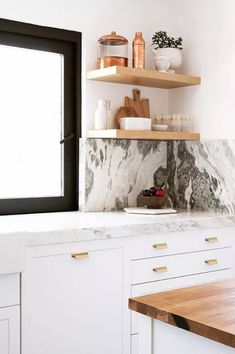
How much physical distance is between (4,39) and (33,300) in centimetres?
158

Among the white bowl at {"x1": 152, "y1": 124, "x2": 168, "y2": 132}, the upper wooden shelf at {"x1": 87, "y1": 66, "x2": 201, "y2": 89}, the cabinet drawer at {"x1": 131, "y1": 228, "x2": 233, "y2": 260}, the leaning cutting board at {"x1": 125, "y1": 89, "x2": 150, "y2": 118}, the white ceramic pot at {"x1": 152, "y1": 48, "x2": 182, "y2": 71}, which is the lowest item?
the cabinet drawer at {"x1": 131, "y1": 228, "x2": 233, "y2": 260}

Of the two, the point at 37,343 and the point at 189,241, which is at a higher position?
the point at 189,241

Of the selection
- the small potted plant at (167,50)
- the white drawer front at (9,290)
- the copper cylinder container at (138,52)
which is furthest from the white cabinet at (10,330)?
the small potted plant at (167,50)

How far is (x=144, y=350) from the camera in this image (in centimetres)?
140

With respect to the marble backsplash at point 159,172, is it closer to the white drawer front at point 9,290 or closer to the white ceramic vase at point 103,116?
the white ceramic vase at point 103,116

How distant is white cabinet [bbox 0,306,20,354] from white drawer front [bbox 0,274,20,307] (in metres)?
0.03

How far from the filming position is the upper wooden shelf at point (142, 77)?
3.18 metres

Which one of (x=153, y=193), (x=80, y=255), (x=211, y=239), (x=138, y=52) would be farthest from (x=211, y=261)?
(x=138, y=52)

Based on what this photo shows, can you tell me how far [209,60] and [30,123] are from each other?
4.18 feet

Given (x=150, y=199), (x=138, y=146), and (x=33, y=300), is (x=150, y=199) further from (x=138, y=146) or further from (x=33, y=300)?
(x=33, y=300)

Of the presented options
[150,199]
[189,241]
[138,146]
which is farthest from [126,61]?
[189,241]

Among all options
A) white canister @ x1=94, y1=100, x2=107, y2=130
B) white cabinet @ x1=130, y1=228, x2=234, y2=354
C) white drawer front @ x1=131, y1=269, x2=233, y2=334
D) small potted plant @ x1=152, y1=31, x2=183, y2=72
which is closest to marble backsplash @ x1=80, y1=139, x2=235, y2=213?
white canister @ x1=94, y1=100, x2=107, y2=130

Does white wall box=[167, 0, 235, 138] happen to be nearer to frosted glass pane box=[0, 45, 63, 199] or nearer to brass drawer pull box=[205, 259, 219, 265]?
brass drawer pull box=[205, 259, 219, 265]

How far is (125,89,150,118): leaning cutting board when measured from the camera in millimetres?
3557
